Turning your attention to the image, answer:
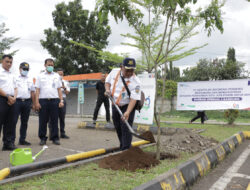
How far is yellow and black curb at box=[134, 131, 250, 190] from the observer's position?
2787mm

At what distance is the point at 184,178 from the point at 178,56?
556 inches

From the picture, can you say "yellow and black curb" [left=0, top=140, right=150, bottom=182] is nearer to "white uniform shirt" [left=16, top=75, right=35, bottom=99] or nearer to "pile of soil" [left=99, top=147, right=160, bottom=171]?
"pile of soil" [left=99, top=147, right=160, bottom=171]

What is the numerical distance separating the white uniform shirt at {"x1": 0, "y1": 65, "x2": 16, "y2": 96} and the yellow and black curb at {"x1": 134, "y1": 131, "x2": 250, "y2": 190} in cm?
370

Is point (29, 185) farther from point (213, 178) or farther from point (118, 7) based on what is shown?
point (118, 7)

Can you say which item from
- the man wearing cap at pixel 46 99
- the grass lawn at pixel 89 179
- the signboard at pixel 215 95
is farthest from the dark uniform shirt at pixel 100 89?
the grass lawn at pixel 89 179

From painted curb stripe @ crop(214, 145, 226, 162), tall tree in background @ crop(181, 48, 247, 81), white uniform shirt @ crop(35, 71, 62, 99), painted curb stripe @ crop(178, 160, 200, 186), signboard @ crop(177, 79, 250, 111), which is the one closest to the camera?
painted curb stripe @ crop(178, 160, 200, 186)

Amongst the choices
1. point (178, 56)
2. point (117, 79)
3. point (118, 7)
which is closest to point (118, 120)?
point (117, 79)

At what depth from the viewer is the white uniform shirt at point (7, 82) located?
5.09m

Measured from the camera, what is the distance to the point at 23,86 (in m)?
5.90

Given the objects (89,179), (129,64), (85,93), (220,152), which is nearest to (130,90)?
(129,64)

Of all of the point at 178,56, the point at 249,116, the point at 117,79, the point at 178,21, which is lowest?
the point at 249,116

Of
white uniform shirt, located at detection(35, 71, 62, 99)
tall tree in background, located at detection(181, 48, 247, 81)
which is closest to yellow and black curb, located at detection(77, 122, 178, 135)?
white uniform shirt, located at detection(35, 71, 62, 99)

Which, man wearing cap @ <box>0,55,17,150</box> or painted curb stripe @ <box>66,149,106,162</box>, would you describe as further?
man wearing cap @ <box>0,55,17,150</box>

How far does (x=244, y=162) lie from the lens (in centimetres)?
502
